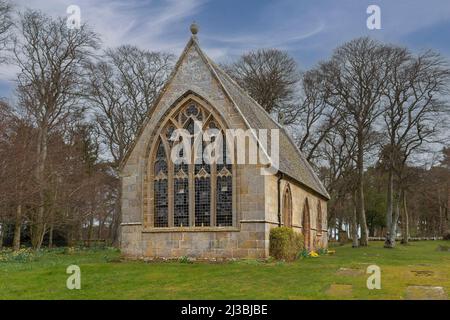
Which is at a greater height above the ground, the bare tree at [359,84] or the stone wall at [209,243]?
the bare tree at [359,84]

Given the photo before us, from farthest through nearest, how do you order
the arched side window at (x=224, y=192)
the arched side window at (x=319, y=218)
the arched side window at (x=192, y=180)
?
1. the arched side window at (x=319, y=218)
2. the arched side window at (x=192, y=180)
3. the arched side window at (x=224, y=192)

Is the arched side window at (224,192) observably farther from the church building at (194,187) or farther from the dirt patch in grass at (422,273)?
→ the dirt patch in grass at (422,273)

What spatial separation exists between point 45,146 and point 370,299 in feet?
88.6

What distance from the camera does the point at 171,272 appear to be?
16844mm

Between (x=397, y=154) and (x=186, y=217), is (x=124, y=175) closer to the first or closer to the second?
(x=186, y=217)

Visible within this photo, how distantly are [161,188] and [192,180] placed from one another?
141 cm

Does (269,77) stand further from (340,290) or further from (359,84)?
(340,290)

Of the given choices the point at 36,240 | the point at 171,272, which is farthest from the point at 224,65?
the point at 171,272

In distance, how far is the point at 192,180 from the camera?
21.5 m

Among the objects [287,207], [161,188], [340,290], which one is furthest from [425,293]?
[287,207]

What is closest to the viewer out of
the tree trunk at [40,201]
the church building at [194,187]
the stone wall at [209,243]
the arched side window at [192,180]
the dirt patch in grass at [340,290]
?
the dirt patch in grass at [340,290]

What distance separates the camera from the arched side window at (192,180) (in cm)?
2117

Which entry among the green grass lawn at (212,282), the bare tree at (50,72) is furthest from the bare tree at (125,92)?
the green grass lawn at (212,282)

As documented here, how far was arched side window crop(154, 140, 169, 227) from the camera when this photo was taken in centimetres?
2189
